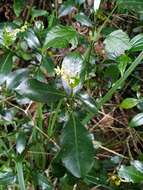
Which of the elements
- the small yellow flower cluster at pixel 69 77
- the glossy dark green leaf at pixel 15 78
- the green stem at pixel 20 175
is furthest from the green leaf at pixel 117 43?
the green stem at pixel 20 175

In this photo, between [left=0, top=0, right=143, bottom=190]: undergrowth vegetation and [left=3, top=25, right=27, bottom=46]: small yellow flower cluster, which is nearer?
[left=0, top=0, right=143, bottom=190]: undergrowth vegetation

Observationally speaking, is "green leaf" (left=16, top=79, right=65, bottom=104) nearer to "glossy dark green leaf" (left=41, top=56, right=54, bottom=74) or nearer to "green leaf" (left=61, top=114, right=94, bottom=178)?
"green leaf" (left=61, top=114, right=94, bottom=178)

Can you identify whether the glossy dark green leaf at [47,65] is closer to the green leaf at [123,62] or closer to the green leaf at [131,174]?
the green leaf at [123,62]

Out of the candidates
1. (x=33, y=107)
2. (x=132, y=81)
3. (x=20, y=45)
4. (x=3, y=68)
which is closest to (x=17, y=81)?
(x=3, y=68)

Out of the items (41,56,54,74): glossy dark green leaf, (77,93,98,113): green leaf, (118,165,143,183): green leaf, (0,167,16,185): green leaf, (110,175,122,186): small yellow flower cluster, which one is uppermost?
(41,56,54,74): glossy dark green leaf

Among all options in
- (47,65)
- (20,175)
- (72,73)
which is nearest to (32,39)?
(47,65)

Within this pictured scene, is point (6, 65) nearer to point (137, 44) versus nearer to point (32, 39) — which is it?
point (32, 39)

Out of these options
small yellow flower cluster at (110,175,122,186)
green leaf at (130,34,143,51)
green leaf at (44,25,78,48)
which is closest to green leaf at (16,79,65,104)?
green leaf at (44,25,78,48)
